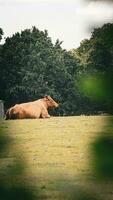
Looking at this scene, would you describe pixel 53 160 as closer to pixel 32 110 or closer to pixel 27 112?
pixel 27 112

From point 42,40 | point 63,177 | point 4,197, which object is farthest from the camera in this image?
point 42,40

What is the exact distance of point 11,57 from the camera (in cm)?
4734

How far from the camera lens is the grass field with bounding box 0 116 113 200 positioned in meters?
1.14

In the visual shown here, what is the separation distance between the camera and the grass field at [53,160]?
1.14 metres

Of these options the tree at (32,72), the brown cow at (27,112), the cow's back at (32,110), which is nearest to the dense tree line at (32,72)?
the tree at (32,72)

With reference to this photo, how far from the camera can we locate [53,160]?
441 inches

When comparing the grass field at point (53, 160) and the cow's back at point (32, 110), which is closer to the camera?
the grass field at point (53, 160)

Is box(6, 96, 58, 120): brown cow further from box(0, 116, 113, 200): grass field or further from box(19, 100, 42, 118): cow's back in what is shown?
box(0, 116, 113, 200): grass field

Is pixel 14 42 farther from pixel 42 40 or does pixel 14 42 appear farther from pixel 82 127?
pixel 82 127

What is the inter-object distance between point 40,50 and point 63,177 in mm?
47796

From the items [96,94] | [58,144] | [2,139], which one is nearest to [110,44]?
[96,94]

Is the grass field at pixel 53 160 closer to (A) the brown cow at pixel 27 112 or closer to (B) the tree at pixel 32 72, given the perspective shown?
(A) the brown cow at pixel 27 112

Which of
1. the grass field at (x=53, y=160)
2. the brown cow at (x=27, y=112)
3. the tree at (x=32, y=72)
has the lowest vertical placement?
the grass field at (x=53, y=160)

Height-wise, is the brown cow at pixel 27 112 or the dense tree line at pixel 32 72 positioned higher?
the dense tree line at pixel 32 72
